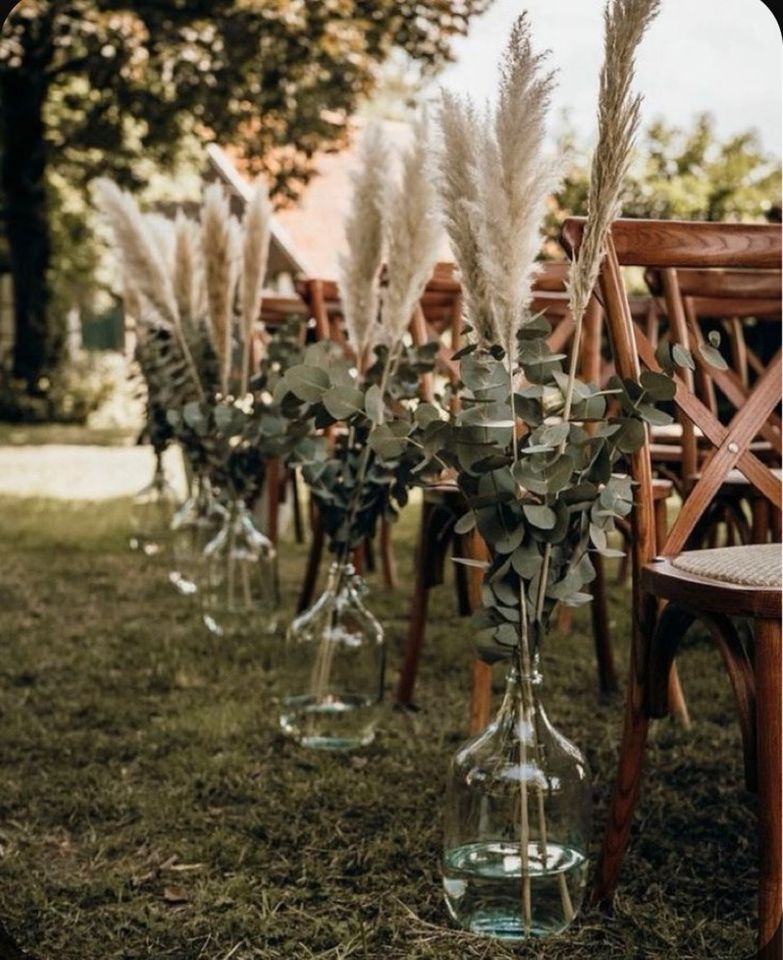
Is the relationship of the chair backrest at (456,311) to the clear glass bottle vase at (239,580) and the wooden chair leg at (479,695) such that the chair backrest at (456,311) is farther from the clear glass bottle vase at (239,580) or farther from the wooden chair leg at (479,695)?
the wooden chair leg at (479,695)

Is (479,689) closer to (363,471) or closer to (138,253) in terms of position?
(363,471)

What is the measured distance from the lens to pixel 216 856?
8.01ft

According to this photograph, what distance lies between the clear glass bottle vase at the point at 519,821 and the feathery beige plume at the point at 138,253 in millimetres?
2547

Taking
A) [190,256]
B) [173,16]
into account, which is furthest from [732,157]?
[190,256]

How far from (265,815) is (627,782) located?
84cm

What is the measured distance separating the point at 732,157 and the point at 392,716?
24.7ft

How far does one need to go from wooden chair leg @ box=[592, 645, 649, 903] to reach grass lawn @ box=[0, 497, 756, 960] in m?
0.09

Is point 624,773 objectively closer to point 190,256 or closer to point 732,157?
point 190,256

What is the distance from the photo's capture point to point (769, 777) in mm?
1843

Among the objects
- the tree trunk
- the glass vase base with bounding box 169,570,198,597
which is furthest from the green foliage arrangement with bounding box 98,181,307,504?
the tree trunk

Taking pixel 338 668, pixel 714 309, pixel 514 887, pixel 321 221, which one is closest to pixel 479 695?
pixel 338 668

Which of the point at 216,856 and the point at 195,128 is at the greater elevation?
the point at 195,128

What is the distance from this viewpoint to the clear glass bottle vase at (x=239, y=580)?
161 inches

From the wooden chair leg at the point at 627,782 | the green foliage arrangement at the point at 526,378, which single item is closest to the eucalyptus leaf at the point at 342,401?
the green foliage arrangement at the point at 526,378
